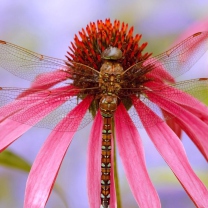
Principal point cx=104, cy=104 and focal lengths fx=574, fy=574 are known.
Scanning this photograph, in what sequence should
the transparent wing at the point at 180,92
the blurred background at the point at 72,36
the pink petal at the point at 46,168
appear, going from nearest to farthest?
the pink petal at the point at 46,168 < the transparent wing at the point at 180,92 < the blurred background at the point at 72,36

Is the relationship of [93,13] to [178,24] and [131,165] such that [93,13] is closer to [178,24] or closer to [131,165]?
[178,24]

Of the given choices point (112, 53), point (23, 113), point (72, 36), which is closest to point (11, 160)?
point (23, 113)

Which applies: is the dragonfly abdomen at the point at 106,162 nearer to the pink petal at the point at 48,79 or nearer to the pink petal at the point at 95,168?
the pink petal at the point at 95,168

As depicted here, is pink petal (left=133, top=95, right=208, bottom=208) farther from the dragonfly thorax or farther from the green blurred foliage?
the green blurred foliage

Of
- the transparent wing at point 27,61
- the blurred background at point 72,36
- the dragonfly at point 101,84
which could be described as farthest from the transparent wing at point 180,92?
the blurred background at point 72,36

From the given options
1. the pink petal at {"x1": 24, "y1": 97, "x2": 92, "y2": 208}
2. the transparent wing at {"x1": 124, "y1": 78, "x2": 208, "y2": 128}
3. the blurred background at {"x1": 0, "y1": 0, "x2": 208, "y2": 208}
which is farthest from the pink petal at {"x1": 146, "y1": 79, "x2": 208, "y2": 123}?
the blurred background at {"x1": 0, "y1": 0, "x2": 208, "y2": 208}

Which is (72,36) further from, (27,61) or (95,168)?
(95,168)

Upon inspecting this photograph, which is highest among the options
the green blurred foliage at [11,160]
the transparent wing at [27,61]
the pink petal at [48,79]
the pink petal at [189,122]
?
the transparent wing at [27,61]
